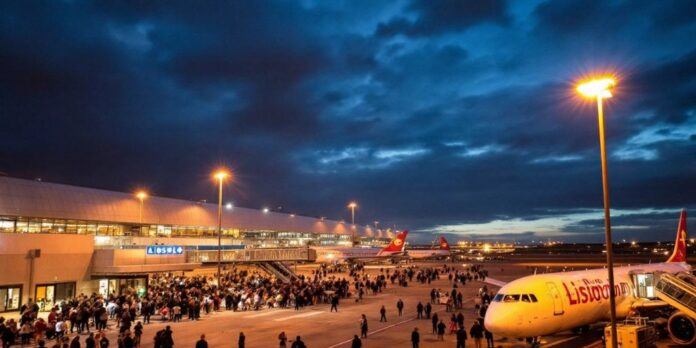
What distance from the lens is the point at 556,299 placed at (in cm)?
2238

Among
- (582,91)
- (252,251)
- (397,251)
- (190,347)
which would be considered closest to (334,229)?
(397,251)

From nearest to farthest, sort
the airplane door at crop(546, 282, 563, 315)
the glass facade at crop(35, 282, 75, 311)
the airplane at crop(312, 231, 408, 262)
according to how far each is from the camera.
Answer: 1. the airplane door at crop(546, 282, 563, 315)
2. the glass facade at crop(35, 282, 75, 311)
3. the airplane at crop(312, 231, 408, 262)

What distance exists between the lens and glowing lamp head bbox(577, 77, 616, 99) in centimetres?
1683

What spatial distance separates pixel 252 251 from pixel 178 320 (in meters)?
18.8

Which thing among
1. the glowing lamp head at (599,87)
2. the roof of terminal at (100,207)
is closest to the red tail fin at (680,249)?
the glowing lamp head at (599,87)

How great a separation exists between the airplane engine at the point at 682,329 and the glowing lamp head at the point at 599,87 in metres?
14.3

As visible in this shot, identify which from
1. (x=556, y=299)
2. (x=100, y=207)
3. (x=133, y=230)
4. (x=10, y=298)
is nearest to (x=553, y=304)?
(x=556, y=299)

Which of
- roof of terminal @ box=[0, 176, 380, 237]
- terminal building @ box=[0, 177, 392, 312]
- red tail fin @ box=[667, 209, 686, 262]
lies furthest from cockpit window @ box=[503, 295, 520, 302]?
roof of terminal @ box=[0, 176, 380, 237]

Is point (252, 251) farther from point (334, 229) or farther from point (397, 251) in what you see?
point (334, 229)

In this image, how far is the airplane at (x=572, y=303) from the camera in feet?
69.3

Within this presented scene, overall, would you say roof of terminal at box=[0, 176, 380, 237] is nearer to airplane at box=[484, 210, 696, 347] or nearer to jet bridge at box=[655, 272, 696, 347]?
airplane at box=[484, 210, 696, 347]

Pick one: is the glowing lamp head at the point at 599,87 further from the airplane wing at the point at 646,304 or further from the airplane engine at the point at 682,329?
the airplane wing at the point at 646,304

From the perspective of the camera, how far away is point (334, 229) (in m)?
163

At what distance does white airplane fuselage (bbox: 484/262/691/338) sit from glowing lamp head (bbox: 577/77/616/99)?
947cm
